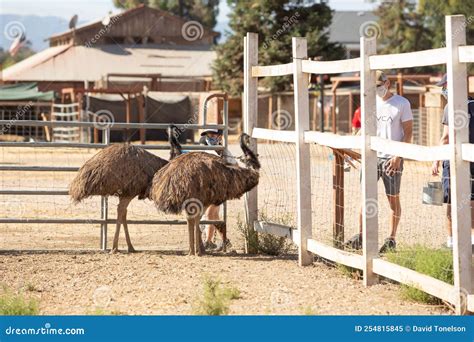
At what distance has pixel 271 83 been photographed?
42.2 m

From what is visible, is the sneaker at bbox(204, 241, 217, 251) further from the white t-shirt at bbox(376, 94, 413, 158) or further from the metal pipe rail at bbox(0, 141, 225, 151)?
the white t-shirt at bbox(376, 94, 413, 158)

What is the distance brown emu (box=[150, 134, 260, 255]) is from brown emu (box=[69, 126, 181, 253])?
0.32 m

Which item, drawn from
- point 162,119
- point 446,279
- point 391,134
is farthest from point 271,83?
point 446,279

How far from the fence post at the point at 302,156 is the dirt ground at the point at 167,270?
30cm

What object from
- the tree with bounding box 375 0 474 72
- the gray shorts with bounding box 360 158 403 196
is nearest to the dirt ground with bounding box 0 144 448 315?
the gray shorts with bounding box 360 158 403 196

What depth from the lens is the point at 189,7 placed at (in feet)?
318

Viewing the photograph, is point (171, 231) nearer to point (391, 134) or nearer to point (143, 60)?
point (391, 134)

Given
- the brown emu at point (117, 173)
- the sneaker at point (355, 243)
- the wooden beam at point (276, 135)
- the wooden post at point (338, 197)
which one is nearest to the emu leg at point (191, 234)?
the brown emu at point (117, 173)

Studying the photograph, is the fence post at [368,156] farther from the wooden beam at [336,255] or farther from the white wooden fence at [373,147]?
the wooden beam at [336,255]

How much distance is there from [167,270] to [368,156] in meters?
2.39

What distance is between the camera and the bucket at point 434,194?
10508mm

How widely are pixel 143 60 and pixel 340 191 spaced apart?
49945mm

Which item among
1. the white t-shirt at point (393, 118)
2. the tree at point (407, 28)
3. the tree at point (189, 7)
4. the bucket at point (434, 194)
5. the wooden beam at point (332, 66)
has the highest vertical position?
the tree at point (189, 7)

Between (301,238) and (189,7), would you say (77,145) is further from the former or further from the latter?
(189,7)
